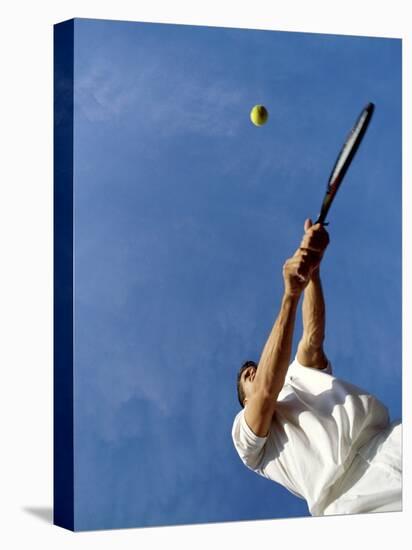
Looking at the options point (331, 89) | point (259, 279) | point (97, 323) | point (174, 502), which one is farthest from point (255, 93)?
point (174, 502)

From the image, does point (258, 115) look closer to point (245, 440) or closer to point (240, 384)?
point (240, 384)

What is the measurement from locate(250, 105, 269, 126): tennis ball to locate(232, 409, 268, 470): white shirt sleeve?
136cm

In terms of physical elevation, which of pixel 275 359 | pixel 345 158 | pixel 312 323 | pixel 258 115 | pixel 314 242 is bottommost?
pixel 275 359

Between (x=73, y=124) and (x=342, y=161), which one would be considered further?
(x=342, y=161)

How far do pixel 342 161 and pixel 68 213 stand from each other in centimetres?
142

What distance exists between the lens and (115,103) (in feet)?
20.9

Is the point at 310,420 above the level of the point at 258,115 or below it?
below

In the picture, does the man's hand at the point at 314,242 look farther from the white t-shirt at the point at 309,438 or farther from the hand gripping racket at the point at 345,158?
the white t-shirt at the point at 309,438

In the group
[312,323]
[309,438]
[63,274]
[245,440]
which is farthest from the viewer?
[312,323]

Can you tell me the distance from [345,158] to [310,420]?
1.28 metres

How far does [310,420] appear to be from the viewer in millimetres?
6734

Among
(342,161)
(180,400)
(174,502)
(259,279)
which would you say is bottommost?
(174,502)

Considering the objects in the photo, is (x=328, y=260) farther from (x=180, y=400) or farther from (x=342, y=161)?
(x=180, y=400)

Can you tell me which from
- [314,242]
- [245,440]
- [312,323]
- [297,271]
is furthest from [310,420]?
[314,242]
